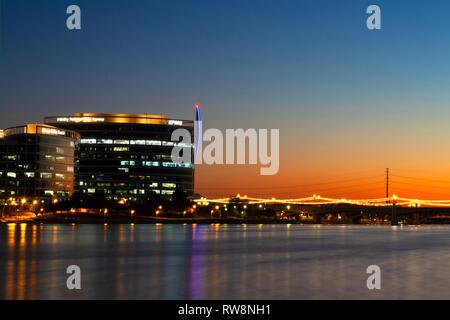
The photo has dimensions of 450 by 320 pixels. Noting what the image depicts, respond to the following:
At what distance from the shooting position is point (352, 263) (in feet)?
212

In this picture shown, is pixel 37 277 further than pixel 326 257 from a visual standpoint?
No

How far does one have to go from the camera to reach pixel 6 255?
6800cm

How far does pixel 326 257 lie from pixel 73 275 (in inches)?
1231
